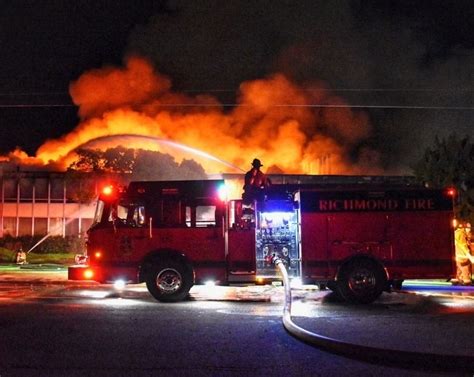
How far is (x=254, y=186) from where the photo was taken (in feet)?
41.0

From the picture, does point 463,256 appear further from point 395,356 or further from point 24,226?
point 24,226

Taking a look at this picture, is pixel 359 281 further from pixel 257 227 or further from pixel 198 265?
pixel 198 265

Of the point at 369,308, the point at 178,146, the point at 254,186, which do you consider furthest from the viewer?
the point at 178,146

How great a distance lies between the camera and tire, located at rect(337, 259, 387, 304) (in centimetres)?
1155

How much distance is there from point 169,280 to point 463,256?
8.20 meters

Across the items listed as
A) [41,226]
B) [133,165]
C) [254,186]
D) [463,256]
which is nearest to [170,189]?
[254,186]

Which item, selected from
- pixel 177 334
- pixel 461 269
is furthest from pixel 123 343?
pixel 461 269

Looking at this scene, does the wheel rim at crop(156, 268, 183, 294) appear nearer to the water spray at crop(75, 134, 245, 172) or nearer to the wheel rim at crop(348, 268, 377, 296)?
the wheel rim at crop(348, 268, 377, 296)

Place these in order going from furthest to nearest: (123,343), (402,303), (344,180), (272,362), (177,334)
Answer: (344,180) → (402,303) → (177,334) → (123,343) → (272,362)

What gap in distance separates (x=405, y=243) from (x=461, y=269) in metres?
4.00

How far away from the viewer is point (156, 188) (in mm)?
12164

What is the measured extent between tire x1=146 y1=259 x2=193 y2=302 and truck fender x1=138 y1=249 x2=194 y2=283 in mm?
61

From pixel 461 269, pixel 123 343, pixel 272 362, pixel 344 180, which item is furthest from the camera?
pixel 344 180

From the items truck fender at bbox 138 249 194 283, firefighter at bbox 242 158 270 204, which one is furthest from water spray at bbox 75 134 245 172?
truck fender at bbox 138 249 194 283
